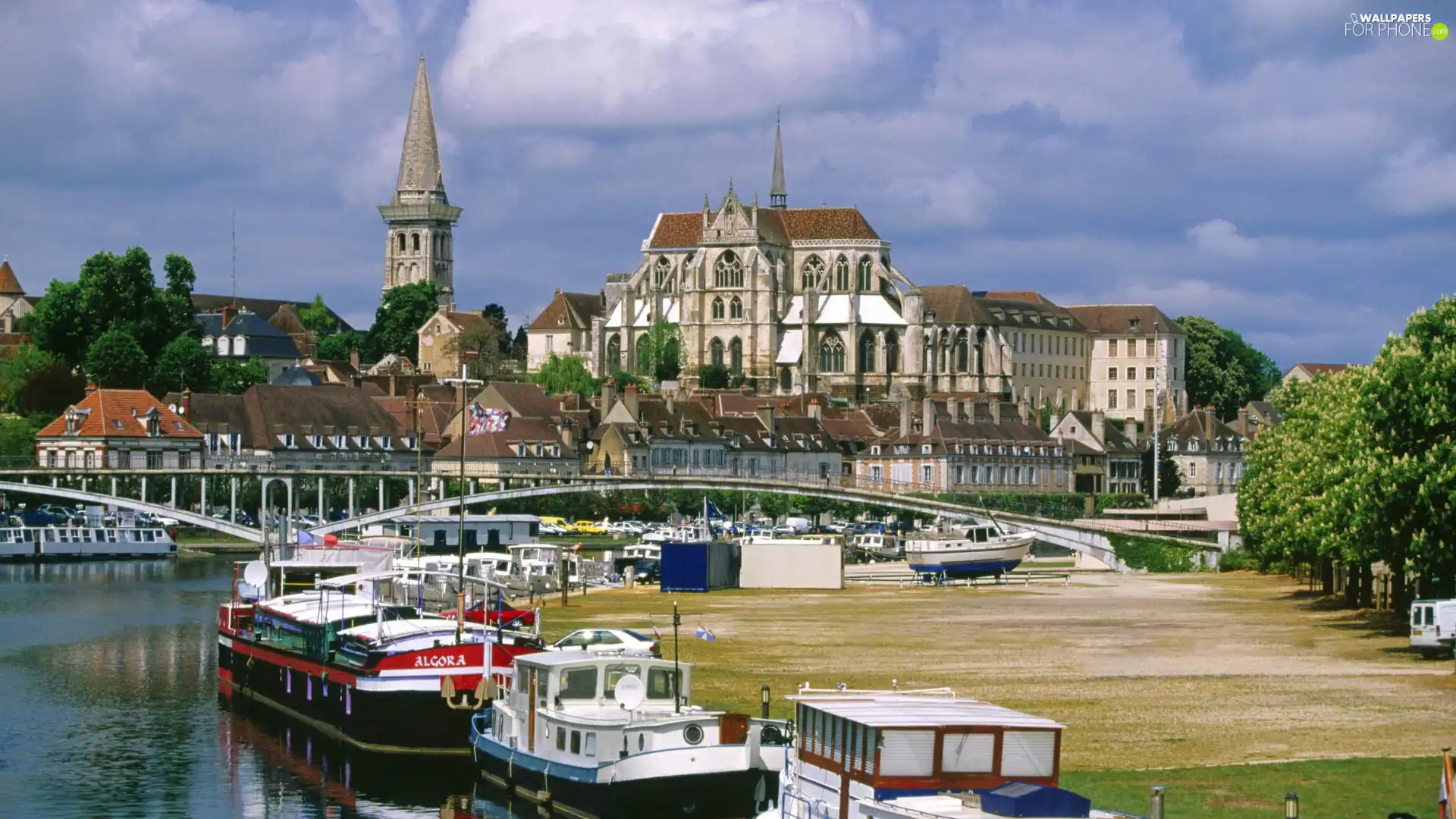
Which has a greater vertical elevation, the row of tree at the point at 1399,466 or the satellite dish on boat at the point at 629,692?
the row of tree at the point at 1399,466

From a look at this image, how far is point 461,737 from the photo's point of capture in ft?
156

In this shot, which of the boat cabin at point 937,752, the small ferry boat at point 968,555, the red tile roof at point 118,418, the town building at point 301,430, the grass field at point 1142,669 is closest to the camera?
the boat cabin at point 937,752

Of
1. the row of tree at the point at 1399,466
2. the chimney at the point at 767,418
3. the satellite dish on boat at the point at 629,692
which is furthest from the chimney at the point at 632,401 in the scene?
the satellite dish on boat at the point at 629,692

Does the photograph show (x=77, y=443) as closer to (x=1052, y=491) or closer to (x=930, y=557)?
(x=930, y=557)

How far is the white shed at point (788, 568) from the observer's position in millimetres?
94062

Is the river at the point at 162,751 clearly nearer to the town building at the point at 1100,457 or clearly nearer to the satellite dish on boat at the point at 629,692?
the satellite dish on boat at the point at 629,692

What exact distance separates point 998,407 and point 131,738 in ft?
469

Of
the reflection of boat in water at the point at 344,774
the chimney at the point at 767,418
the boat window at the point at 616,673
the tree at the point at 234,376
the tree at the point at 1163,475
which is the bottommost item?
the reflection of boat in water at the point at 344,774

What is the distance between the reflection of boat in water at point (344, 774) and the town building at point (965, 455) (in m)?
111

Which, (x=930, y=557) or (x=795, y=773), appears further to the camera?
(x=930, y=557)

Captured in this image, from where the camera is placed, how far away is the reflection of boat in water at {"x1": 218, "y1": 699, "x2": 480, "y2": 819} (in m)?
43.3

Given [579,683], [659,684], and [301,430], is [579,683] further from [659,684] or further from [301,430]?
[301,430]

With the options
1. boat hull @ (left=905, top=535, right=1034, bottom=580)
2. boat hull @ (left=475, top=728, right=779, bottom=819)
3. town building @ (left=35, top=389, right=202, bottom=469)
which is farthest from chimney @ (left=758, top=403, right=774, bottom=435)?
boat hull @ (left=475, top=728, right=779, bottom=819)

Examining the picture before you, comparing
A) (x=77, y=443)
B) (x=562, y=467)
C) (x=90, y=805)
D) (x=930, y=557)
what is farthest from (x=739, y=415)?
(x=90, y=805)
